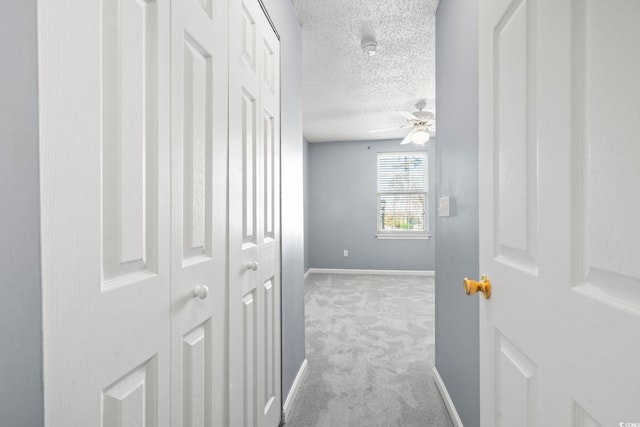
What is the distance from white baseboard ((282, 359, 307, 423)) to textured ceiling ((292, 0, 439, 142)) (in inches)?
98.1

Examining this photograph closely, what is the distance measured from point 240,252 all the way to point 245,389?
1.78 ft

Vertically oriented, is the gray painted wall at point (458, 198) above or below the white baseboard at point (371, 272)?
above

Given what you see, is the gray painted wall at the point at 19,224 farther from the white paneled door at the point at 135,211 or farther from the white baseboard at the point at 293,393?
the white baseboard at the point at 293,393

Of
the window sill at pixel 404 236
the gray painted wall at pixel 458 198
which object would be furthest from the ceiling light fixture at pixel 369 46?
the window sill at pixel 404 236

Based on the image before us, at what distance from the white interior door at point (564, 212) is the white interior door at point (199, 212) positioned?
81 cm

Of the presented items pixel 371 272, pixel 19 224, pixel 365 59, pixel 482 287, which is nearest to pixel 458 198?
pixel 482 287

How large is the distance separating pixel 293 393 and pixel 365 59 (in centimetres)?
276

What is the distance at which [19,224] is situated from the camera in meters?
0.44

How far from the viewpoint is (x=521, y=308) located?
2.33 ft

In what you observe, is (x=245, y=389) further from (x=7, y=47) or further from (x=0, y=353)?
(x=7, y=47)

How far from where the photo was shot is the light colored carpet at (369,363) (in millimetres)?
1839

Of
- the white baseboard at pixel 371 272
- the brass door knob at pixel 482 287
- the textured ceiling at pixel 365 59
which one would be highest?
the textured ceiling at pixel 365 59

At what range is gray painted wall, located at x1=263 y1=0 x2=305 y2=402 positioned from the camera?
185 cm

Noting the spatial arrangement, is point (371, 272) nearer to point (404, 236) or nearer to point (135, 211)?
point (404, 236)
